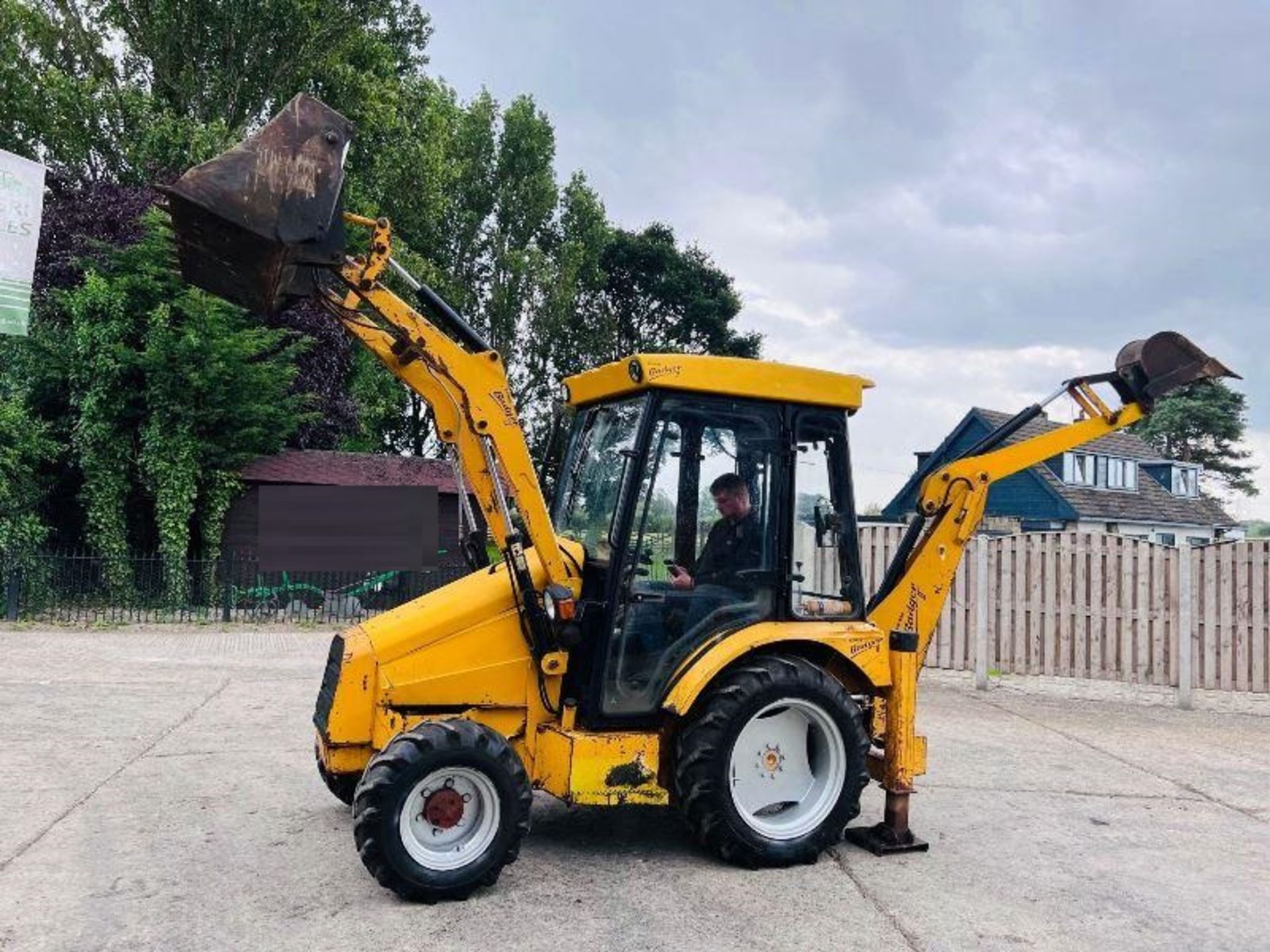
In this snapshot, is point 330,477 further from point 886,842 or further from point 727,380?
point 886,842

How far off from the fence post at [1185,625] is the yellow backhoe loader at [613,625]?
6082 mm

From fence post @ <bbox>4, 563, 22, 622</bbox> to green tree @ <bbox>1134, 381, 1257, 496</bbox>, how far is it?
166ft

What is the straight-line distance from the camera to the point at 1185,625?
33.7 feet

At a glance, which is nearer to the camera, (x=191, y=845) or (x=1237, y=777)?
(x=191, y=845)

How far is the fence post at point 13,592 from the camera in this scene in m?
15.0

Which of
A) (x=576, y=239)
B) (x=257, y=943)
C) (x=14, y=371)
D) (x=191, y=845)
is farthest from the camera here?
(x=576, y=239)

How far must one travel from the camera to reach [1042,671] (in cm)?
1105

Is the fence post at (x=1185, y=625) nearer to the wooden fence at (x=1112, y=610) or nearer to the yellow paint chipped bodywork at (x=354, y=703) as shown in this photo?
the wooden fence at (x=1112, y=610)

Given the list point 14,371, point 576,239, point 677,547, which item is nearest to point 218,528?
point 14,371

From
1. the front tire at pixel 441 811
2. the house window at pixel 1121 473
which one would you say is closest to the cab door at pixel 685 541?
the front tire at pixel 441 811

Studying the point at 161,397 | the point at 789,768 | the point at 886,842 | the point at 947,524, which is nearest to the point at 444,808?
the point at 789,768

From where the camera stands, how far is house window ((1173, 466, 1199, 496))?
37844 mm

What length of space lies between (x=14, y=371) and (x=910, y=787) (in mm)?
16627

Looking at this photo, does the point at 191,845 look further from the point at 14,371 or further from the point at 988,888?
the point at 14,371
